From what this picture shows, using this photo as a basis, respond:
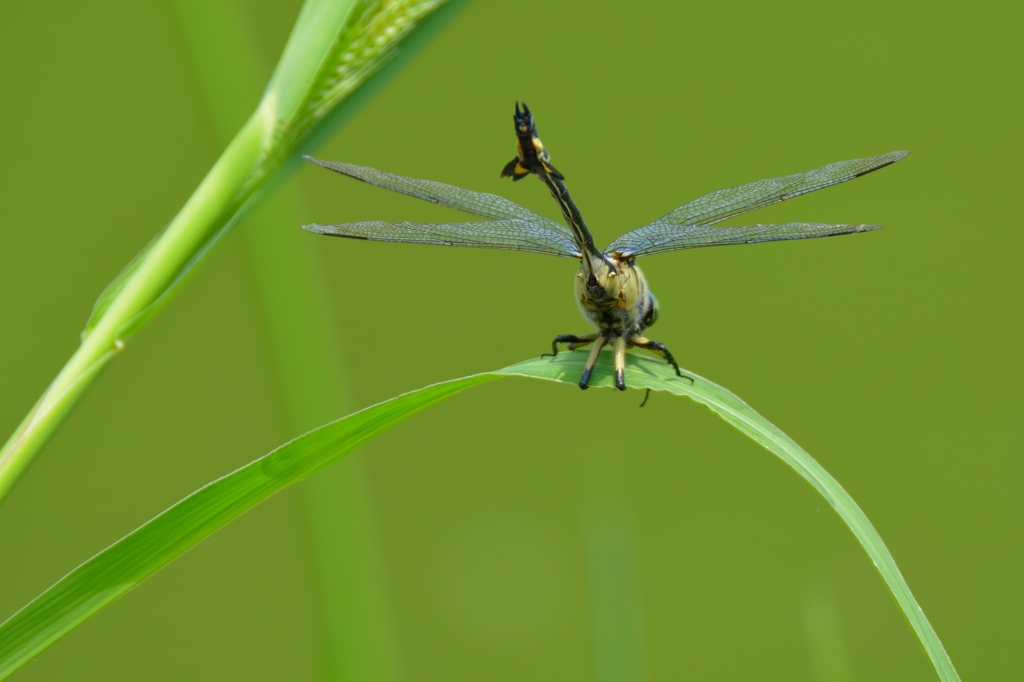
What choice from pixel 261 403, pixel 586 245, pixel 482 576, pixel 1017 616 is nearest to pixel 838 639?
pixel 586 245

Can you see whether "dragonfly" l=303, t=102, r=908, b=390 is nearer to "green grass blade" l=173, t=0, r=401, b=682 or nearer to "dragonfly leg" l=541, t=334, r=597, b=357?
"dragonfly leg" l=541, t=334, r=597, b=357

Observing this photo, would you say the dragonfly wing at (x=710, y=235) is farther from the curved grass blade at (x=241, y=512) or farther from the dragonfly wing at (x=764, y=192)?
the curved grass blade at (x=241, y=512)

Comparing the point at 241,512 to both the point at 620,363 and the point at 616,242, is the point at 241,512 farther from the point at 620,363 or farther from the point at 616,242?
the point at 616,242

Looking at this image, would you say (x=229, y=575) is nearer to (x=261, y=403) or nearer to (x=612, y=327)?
(x=261, y=403)

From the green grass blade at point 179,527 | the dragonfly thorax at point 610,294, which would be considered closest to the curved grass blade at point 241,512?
the green grass blade at point 179,527

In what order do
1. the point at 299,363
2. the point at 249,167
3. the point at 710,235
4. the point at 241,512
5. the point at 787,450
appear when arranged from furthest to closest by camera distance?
1. the point at 710,235
2. the point at 299,363
3. the point at 787,450
4. the point at 241,512
5. the point at 249,167

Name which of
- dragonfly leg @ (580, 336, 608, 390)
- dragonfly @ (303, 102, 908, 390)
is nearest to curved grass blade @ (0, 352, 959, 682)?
dragonfly leg @ (580, 336, 608, 390)

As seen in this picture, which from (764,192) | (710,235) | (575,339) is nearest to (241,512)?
(575,339)
